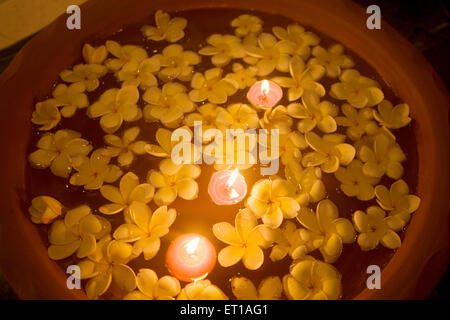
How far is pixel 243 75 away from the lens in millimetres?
996

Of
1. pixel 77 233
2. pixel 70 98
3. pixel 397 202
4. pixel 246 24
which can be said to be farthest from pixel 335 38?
pixel 77 233

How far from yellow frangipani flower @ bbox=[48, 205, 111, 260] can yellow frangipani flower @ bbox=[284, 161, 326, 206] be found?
0.38m

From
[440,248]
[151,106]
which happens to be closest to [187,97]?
[151,106]

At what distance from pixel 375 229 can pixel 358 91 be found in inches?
12.7

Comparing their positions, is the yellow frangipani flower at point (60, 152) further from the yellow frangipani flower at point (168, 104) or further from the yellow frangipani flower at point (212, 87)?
the yellow frangipani flower at point (212, 87)

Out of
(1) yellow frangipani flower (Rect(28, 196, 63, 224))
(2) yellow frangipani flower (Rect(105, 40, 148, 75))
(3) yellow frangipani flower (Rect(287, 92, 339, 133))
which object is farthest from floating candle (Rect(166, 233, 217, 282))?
(2) yellow frangipani flower (Rect(105, 40, 148, 75))

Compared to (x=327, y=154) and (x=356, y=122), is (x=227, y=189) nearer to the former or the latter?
(x=327, y=154)

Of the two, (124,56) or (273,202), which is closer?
(273,202)

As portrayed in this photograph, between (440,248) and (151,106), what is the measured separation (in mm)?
643

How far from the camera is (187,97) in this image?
0.96 m

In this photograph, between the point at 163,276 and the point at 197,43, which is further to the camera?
the point at 197,43

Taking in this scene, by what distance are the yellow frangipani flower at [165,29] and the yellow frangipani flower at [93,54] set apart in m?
0.12

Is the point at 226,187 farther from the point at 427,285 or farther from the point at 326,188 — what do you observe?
the point at 427,285

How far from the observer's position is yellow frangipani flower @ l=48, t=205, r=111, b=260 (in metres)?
0.80
